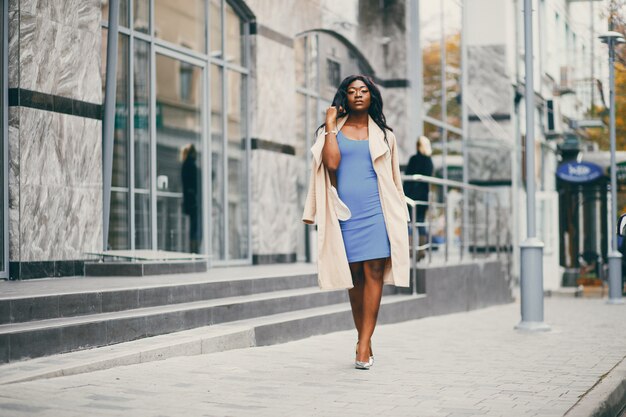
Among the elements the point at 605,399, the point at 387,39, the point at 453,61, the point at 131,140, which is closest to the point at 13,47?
the point at 131,140

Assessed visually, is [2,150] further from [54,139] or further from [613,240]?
[613,240]

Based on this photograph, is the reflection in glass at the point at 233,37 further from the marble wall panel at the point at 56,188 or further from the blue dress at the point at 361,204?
the blue dress at the point at 361,204

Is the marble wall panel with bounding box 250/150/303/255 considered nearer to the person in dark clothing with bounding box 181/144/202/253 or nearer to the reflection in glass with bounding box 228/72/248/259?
the reflection in glass with bounding box 228/72/248/259

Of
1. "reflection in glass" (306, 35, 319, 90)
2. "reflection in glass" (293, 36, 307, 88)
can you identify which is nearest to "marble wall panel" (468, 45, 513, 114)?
"reflection in glass" (306, 35, 319, 90)

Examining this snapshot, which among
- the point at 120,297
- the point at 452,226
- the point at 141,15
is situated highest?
the point at 141,15

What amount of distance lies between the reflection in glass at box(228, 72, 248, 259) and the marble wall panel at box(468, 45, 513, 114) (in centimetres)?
1175

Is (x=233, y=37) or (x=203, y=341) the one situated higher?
(x=233, y=37)

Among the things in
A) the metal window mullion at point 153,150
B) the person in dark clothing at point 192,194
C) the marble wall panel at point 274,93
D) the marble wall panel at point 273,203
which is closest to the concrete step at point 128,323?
the metal window mullion at point 153,150

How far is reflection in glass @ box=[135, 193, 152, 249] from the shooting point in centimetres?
1237

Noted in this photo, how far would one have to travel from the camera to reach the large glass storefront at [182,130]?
12.3m

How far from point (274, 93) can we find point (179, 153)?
2723mm

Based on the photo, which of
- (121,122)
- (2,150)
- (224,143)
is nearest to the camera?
(2,150)

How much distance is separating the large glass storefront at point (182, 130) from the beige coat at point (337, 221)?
486 cm

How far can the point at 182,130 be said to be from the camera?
13578mm
